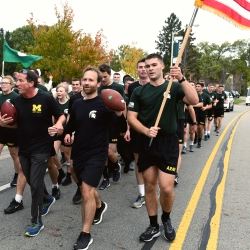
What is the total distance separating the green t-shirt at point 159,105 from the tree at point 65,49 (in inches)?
657

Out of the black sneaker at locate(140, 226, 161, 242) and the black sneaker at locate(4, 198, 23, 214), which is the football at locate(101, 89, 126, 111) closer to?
the black sneaker at locate(140, 226, 161, 242)

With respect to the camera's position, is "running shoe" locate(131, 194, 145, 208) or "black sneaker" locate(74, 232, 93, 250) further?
"running shoe" locate(131, 194, 145, 208)

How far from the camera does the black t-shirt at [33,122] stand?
4.10m

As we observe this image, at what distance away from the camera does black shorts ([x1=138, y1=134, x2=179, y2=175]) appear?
3.77 m

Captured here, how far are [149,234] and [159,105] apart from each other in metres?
1.53

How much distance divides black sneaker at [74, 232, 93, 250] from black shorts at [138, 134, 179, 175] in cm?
98

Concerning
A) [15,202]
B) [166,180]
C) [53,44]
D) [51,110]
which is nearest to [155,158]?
[166,180]

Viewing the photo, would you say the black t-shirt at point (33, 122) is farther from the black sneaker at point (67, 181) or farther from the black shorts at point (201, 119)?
the black shorts at point (201, 119)

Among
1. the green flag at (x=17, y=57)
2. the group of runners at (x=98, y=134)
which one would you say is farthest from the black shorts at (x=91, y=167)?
the green flag at (x=17, y=57)

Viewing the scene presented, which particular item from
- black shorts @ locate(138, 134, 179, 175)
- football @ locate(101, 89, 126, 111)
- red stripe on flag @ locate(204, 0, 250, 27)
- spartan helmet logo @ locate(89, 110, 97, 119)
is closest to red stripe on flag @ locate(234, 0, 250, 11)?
red stripe on flag @ locate(204, 0, 250, 27)

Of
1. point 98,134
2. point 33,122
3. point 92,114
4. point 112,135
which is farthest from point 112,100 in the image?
point 112,135

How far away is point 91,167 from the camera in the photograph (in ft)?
12.4

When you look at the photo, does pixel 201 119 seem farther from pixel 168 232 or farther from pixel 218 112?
pixel 168 232

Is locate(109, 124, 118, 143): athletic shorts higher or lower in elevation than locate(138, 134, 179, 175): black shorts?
lower
